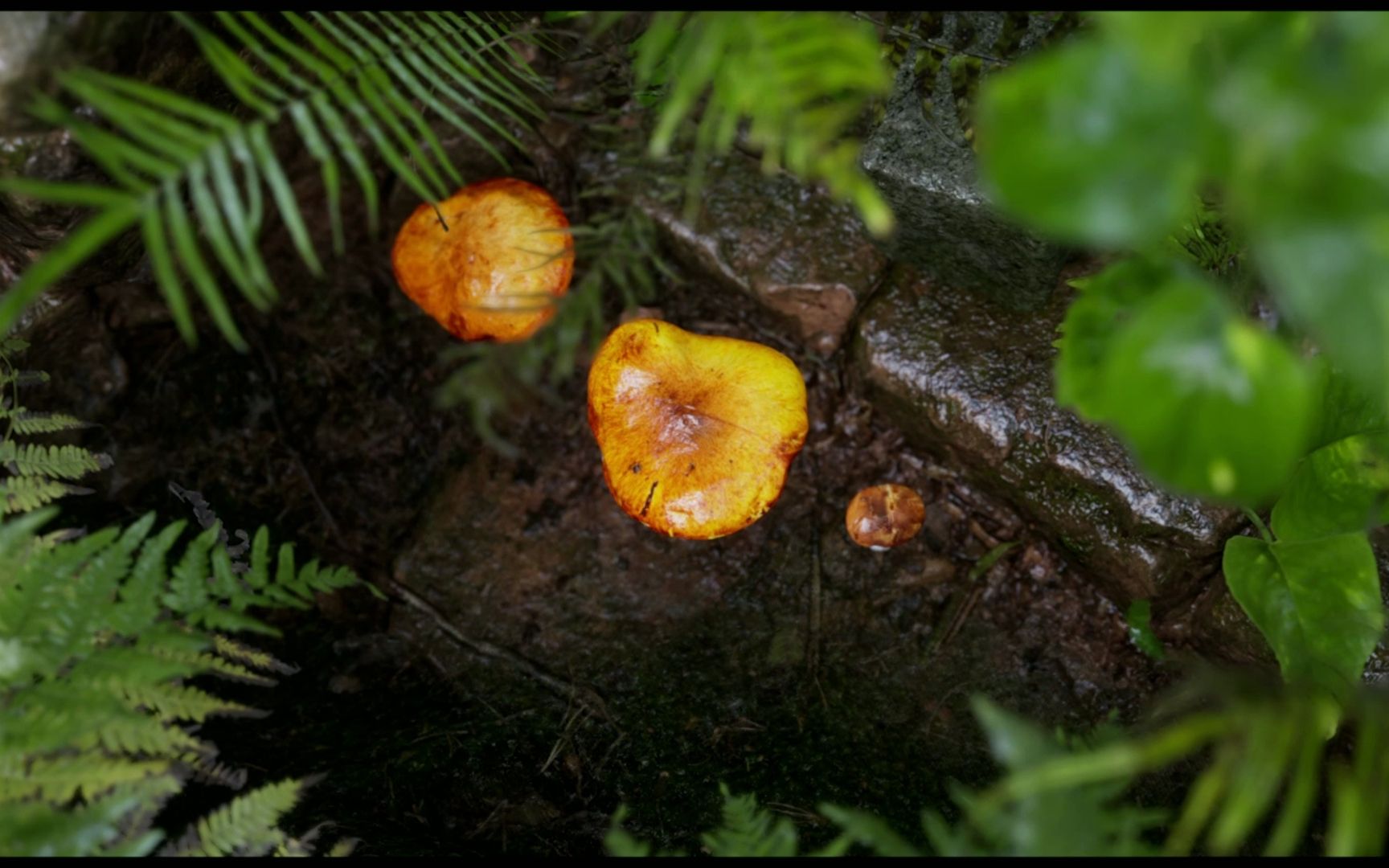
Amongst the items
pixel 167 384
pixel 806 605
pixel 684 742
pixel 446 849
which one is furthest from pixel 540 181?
pixel 446 849

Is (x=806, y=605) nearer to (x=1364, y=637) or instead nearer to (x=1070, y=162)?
(x=1364, y=637)

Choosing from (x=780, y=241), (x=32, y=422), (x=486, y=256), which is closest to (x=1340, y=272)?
(x=780, y=241)

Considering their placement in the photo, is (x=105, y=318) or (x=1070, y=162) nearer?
(x=1070, y=162)

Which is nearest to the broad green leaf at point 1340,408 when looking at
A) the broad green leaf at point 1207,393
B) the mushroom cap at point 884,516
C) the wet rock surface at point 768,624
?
the wet rock surface at point 768,624

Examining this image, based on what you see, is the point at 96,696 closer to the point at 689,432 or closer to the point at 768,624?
the point at 689,432

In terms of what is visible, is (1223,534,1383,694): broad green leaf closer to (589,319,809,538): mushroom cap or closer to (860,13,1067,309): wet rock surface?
(860,13,1067,309): wet rock surface
